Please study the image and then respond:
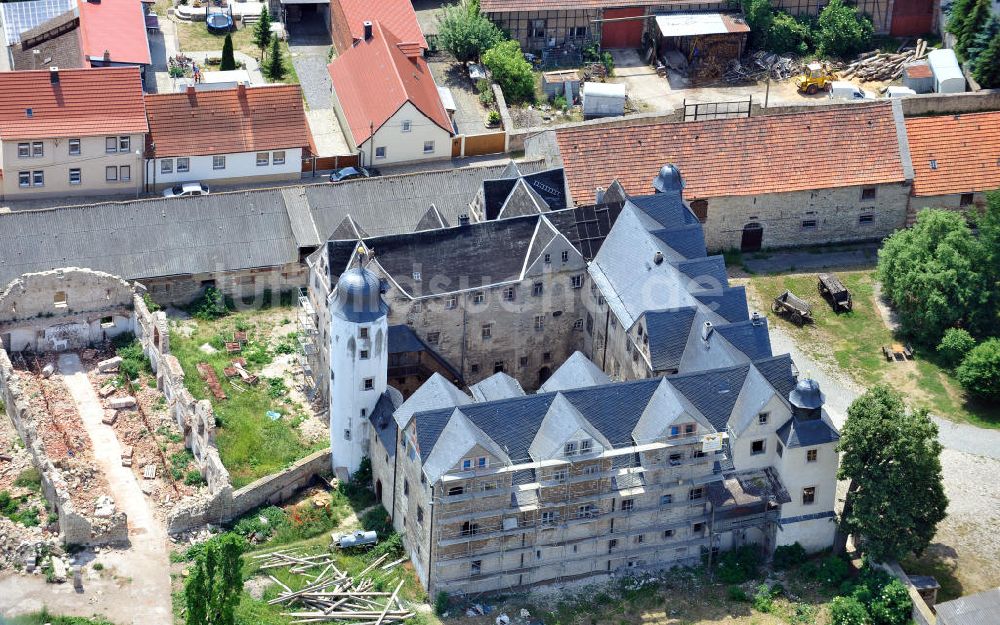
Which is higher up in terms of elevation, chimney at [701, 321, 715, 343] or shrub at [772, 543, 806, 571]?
chimney at [701, 321, 715, 343]

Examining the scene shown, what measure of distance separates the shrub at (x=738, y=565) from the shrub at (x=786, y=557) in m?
1.31

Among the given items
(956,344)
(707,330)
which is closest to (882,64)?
(956,344)

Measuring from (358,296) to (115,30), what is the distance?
53.8 m

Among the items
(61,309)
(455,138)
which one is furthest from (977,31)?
(61,309)

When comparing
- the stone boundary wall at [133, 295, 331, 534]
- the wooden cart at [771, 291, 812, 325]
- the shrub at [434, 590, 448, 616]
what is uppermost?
the wooden cart at [771, 291, 812, 325]

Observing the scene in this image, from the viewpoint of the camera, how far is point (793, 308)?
134 metres

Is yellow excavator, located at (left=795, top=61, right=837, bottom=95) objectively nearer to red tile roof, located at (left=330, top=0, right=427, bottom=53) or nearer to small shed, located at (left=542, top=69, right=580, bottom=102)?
small shed, located at (left=542, top=69, right=580, bottom=102)

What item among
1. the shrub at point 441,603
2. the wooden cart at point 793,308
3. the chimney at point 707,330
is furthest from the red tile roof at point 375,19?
the shrub at point 441,603

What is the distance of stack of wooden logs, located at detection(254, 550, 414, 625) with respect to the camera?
356 feet

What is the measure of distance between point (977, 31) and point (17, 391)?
8563 cm

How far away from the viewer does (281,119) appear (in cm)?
14512

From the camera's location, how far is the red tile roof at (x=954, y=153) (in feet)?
466

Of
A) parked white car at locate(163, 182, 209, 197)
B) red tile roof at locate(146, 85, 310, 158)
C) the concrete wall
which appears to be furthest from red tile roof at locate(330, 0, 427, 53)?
the concrete wall

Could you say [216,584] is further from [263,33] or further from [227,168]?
[263,33]
